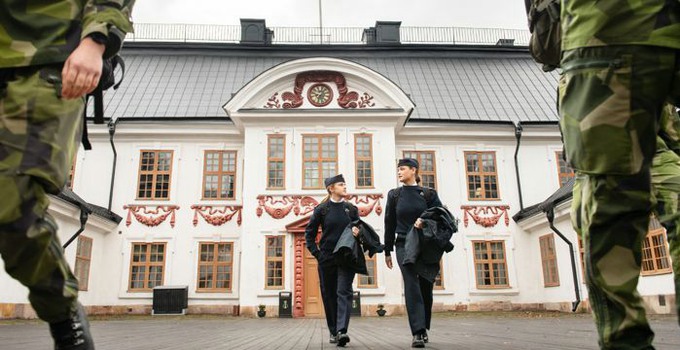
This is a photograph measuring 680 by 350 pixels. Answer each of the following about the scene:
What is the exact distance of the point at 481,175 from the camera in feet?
64.4

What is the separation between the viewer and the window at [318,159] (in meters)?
18.4

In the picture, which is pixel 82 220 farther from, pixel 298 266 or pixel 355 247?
pixel 355 247

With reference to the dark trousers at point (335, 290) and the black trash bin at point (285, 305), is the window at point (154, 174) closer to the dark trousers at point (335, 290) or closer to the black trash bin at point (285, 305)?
the black trash bin at point (285, 305)

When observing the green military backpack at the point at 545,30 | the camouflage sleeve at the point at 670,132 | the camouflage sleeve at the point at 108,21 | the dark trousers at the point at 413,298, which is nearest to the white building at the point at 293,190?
the dark trousers at the point at 413,298

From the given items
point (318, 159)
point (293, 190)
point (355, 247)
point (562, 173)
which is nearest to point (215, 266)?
point (293, 190)

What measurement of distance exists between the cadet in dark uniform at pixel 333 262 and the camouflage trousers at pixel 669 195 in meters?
3.31

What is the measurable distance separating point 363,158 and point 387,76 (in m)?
6.87

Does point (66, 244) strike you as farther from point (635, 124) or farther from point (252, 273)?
point (635, 124)

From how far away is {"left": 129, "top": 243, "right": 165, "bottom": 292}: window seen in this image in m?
18.2

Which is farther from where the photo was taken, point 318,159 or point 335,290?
point 318,159

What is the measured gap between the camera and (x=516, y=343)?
214 inches

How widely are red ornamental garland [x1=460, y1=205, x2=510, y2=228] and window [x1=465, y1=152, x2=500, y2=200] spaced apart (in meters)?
0.40

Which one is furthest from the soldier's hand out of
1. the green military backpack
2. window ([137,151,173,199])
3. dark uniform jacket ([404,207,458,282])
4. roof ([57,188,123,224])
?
window ([137,151,173,199])

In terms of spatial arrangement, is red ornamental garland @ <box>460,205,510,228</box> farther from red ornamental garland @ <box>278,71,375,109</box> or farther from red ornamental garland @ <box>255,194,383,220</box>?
red ornamental garland @ <box>278,71,375,109</box>
